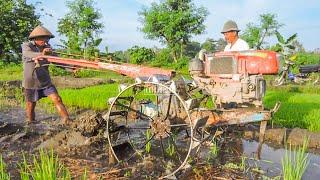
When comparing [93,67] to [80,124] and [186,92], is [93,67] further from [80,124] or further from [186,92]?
[186,92]

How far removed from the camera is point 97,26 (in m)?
31.2

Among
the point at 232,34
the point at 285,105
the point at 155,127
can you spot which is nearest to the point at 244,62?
the point at 232,34

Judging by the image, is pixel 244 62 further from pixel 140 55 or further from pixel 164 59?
pixel 164 59

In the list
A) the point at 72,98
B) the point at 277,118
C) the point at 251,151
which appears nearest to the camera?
the point at 251,151

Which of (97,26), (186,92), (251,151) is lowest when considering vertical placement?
(251,151)

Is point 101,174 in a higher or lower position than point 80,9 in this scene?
lower

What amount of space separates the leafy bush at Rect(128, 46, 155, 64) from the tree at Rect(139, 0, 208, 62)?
226cm

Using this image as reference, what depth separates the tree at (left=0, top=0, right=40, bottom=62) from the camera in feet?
73.0

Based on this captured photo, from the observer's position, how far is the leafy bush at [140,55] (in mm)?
32344

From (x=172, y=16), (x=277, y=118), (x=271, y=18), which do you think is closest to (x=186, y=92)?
(x=277, y=118)

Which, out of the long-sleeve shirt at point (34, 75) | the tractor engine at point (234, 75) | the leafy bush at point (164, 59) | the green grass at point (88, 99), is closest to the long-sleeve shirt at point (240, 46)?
the tractor engine at point (234, 75)

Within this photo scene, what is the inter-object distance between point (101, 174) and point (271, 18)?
1430 inches

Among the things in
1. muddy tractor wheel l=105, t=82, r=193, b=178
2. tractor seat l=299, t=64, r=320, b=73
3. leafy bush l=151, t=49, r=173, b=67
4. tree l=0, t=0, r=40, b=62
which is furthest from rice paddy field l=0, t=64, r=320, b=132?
leafy bush l=151, t=49, r=173, b=67

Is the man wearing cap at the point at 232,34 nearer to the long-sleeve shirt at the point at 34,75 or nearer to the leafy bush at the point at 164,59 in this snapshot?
the long-sleeve shirt at the point at 34,75
